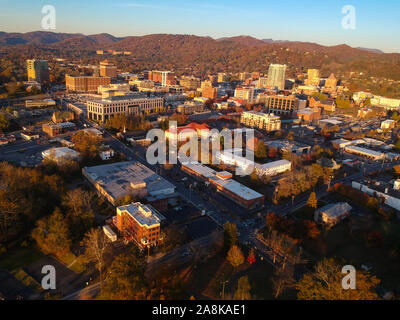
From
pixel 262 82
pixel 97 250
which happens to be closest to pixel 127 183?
pixel 97 250

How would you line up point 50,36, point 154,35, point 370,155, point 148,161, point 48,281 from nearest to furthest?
1. point 48,281
2. point 148,161
3. point 370,155
4. point 50,36
5. point 154,35

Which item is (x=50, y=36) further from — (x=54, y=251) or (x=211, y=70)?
(x=54, y=251)

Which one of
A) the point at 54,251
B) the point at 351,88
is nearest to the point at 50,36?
the point at 351,88

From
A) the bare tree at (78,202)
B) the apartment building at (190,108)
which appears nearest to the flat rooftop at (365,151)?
the apartment building at (190,108)

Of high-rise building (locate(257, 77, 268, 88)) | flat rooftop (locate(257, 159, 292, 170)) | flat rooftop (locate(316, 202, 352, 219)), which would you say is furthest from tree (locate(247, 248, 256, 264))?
high-rise building (locate(257, 77, 268, 88))

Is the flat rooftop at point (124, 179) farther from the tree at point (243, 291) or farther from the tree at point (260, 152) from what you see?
the tree at point (260, 152)

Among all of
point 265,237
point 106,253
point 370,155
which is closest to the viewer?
point 106,253
